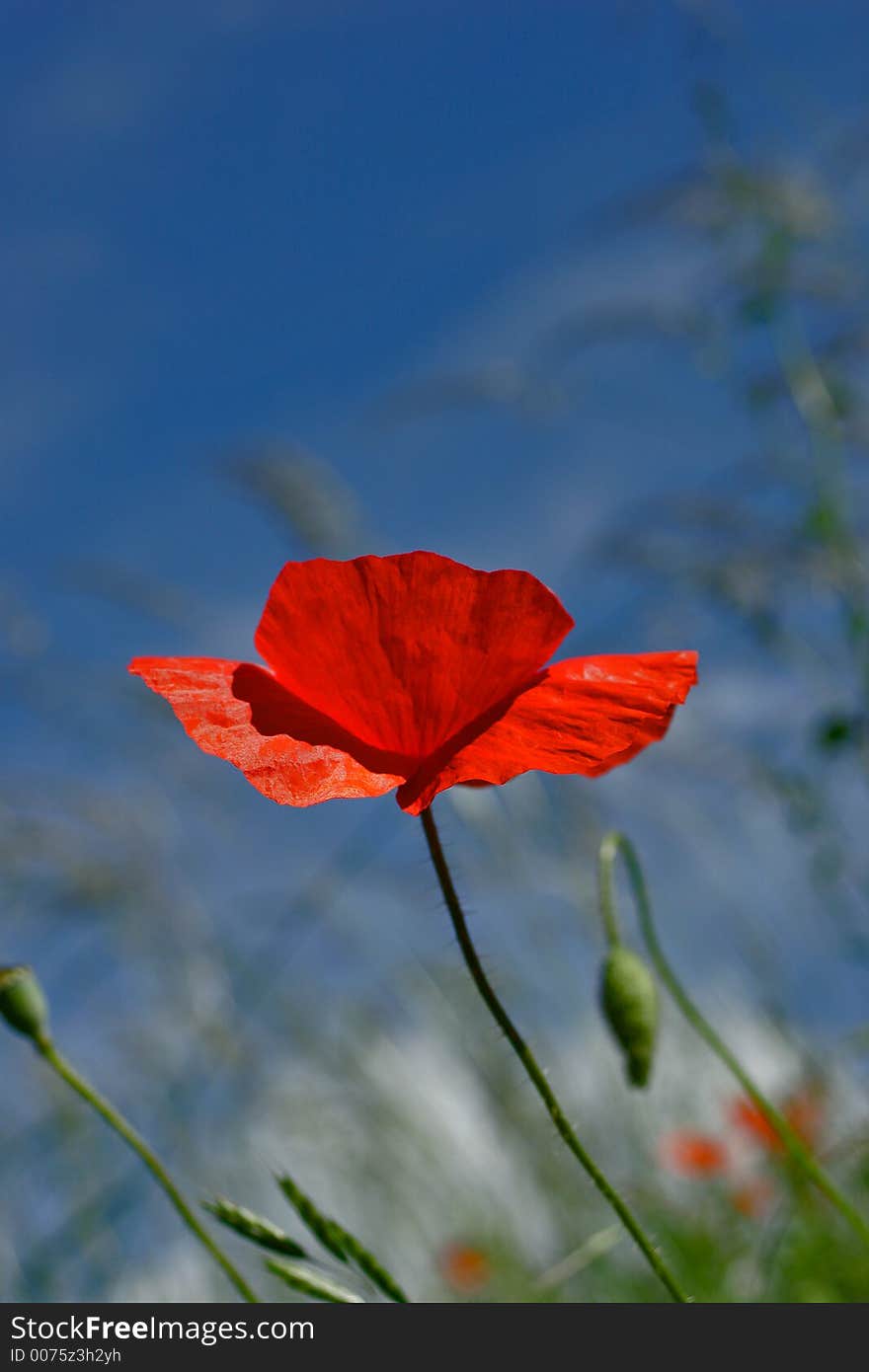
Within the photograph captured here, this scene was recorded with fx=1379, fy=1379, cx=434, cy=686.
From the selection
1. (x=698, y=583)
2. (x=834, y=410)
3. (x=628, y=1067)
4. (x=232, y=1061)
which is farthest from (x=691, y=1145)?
(x=628, y=1067)

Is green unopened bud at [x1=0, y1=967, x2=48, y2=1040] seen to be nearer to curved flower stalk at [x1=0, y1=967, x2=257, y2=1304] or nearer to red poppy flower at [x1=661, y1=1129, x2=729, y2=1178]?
curved flower stalk at [x1=0, y1=967, x2=257, y2=1304]

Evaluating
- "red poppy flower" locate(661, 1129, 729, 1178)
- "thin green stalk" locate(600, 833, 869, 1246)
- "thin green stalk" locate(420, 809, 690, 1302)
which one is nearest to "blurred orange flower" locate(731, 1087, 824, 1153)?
"red poppy flower" locate(661, 1129, 729, 1178)

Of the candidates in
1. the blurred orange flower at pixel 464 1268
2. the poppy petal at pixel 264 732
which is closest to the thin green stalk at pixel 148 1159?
the poppy petal at pixel 264 732

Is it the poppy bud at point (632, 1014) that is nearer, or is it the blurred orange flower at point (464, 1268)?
the poppy bud at point (632, 1014)

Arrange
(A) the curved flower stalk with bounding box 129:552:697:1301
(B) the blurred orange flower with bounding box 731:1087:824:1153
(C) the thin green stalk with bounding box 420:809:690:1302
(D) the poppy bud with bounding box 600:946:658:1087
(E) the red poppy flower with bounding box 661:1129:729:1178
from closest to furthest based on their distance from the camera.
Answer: (C) the thin green stalk with bounding box 420:809:690:1302 < (A) the curved flower stalk with bounding box 129:552:697:1301 < (D) the poppy bud with bounding box 600:946:658:1087 < (B) the blurred orange flower with bounding box 731:1087:824:1153 < (E) the red poppy flower with bounding box 661:1129:729:1178

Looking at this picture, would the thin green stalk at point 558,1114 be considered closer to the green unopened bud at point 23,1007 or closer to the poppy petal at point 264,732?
the poppy petal at point 264,732
